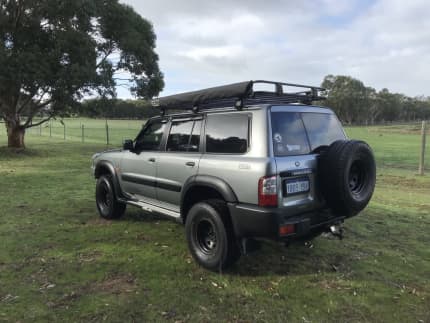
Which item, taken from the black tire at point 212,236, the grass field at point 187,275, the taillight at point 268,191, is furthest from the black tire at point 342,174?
the black tire at point 212,236

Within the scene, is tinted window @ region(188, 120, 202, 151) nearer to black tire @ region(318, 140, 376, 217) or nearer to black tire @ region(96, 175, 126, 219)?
black tire @ region(318, 140, 376, 217)

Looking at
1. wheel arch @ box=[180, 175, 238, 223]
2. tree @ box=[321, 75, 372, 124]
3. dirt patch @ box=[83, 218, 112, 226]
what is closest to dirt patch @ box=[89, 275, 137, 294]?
wheel arch @ box=[180, 175, 238, 223]

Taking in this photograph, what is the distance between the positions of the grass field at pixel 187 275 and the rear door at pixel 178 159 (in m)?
0.77

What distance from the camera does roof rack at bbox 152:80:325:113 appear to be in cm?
404

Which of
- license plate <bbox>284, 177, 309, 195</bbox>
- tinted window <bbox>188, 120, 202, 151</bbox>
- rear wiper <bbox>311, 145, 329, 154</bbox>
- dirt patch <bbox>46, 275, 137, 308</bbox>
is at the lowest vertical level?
dirt patch <bbox>46, 275, 137, 308</bbox>

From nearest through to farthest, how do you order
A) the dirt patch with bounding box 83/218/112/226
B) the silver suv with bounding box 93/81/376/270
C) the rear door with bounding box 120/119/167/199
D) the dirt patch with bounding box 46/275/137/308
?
1. the dirt patch with bounding box 46/275/137/308
2. the silver suv with bounding box 93/81/376/270
3. the rear door with bounding box 120/119/167/199
4. the dirt patch with bounding box 83/218/112/226

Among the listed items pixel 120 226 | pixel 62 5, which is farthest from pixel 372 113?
pixel 120 226

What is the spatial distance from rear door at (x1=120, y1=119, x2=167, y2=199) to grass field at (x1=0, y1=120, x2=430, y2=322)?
0.68 metres

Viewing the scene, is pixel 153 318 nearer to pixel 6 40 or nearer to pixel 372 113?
pixel 6 40

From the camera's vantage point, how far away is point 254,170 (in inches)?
141

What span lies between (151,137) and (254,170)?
7.45 ft

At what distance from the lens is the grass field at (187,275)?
329 cm

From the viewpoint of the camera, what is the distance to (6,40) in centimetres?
1492

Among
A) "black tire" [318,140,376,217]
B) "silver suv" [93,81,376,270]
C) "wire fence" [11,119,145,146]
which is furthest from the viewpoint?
"wire fence" [11,119,145,146]
